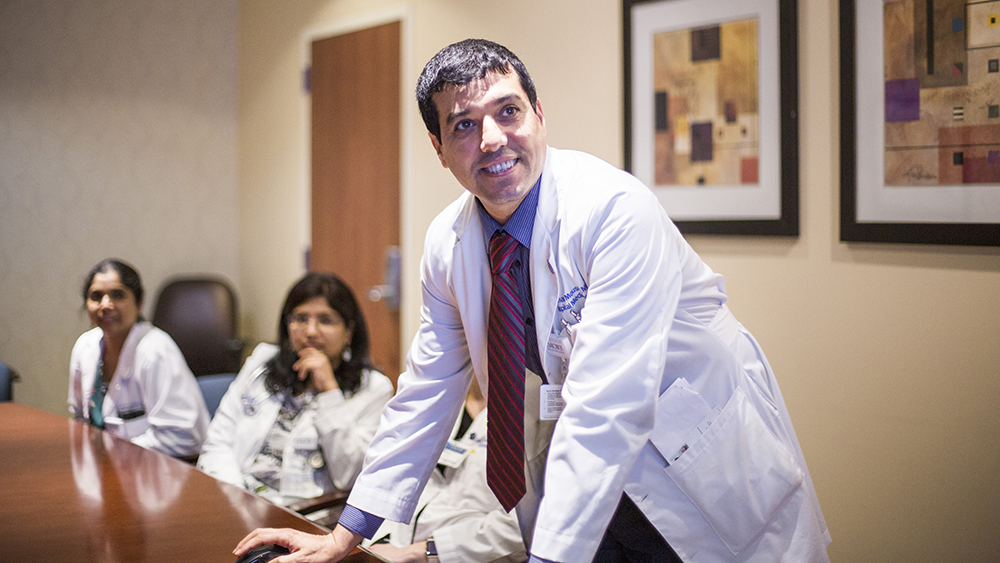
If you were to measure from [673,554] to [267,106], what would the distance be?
12.6ft

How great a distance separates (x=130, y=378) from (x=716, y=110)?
2.10 meters

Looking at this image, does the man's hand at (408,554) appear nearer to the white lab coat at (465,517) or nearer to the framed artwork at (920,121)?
the white lab coat at (465,517)

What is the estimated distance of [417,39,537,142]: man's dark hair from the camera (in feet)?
4.03

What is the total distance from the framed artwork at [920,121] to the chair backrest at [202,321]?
3.17 meters

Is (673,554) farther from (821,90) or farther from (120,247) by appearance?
(120,247)

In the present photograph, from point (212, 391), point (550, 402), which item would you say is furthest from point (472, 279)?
point (212, 391)

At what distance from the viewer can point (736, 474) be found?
1.24m

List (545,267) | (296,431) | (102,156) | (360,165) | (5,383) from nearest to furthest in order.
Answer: (545,267) < (296,431) < (5,383) < (360,165) < (102,156)

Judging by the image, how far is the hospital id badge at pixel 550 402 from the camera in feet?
4.12

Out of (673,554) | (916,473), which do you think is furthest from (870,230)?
(673,554)

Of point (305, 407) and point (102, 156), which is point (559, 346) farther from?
point (102, 156)

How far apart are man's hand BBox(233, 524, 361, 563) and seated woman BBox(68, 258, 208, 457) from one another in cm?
152

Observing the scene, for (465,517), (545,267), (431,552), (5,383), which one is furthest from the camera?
(5,383)

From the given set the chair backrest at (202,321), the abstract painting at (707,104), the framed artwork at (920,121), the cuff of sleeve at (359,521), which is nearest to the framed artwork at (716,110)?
the abstract painting at (707,104)
